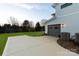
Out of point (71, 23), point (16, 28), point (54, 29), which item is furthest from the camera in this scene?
point (54, 29)

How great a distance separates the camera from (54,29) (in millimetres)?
12117

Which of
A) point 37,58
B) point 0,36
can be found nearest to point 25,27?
point 0,36

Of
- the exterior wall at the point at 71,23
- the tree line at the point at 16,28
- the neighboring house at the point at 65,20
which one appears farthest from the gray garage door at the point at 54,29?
the tree line at the point at 16,28

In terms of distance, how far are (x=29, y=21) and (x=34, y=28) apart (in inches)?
35.6

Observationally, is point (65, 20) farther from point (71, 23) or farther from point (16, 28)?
point (16, 28)

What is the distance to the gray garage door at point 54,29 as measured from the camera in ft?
37.3

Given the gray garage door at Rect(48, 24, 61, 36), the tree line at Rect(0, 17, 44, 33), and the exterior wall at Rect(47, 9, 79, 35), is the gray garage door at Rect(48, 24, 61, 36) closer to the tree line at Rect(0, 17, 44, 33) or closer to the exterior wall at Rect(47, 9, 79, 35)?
the exterior wall at Rect(47, 9, 79, 35)

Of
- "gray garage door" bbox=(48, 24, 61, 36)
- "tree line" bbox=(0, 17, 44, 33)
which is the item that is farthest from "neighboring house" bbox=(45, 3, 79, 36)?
"tree line" bbox=(0, 17, 44, 33)

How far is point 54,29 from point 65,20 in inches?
67.9

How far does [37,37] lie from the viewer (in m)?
9.62

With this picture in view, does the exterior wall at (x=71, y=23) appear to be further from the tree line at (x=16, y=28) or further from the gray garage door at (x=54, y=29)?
the tree line at (x=16, y=28)

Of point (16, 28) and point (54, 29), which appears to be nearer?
point (16, 28)

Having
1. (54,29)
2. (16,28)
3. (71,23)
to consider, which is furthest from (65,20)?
(16,28)

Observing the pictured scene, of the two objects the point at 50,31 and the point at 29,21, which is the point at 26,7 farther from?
the point at 50,31
